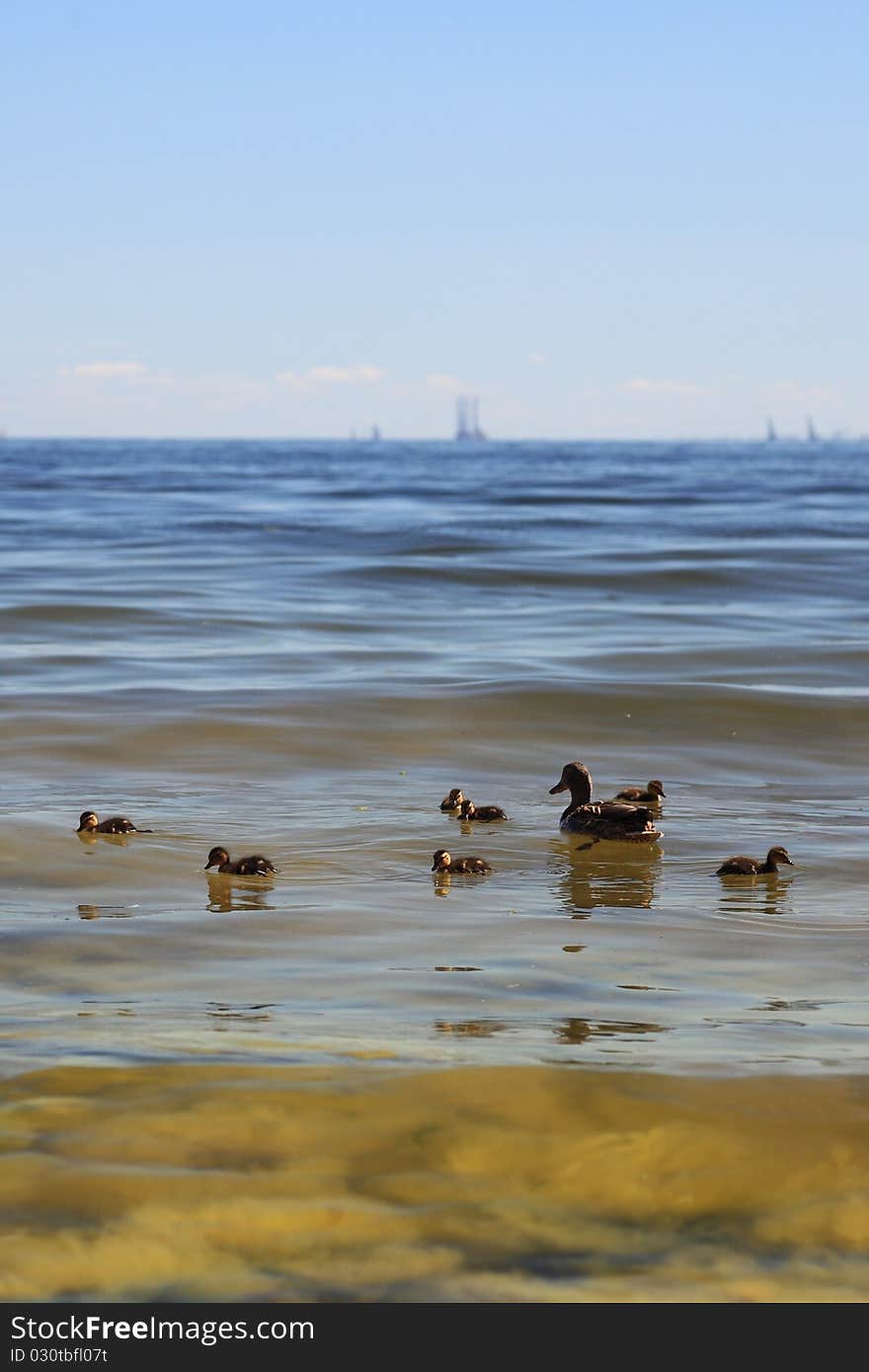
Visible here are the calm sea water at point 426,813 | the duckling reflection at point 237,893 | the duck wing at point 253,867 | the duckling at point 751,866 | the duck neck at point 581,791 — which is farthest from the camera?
the duck neck at point 581,791

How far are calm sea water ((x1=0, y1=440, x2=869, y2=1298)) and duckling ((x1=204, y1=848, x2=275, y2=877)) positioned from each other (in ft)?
0.41

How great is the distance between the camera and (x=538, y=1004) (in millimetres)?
7250

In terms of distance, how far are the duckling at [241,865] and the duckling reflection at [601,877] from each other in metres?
1.56

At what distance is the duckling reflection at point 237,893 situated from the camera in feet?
29.2

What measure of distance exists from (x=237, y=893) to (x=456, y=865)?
1.26 metres

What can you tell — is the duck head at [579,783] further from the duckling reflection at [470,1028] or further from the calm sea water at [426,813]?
the duckling reflection at [470,1028]

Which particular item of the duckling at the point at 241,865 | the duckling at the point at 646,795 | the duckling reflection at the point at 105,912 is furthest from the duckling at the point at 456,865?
the duckling at the point at 646,795

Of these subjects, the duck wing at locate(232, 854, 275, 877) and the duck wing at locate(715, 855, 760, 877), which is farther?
the duck wing at locate(715, 855, 760, 877)

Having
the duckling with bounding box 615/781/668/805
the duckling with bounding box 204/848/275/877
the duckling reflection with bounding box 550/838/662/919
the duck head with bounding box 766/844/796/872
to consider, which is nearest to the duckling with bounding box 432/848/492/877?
the duckling reflection with bounding box 550/838/662/919

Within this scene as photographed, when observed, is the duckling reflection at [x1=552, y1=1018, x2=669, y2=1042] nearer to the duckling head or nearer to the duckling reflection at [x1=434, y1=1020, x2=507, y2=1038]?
the duckling reflection at [x1=434, y1=1020, x2=507, y2=1038]

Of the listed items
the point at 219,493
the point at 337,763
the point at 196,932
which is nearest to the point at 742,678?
the point at 337,763

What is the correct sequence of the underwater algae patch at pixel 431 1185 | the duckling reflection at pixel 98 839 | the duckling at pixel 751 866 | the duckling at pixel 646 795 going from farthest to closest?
1. the duckling at pixel 646 795
2. the duckling reflection at pixel 98 839
3. the duckling at pixel 751 866
4. the underwater algae patch at pixel 431 1185

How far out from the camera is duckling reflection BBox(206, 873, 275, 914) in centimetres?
890
